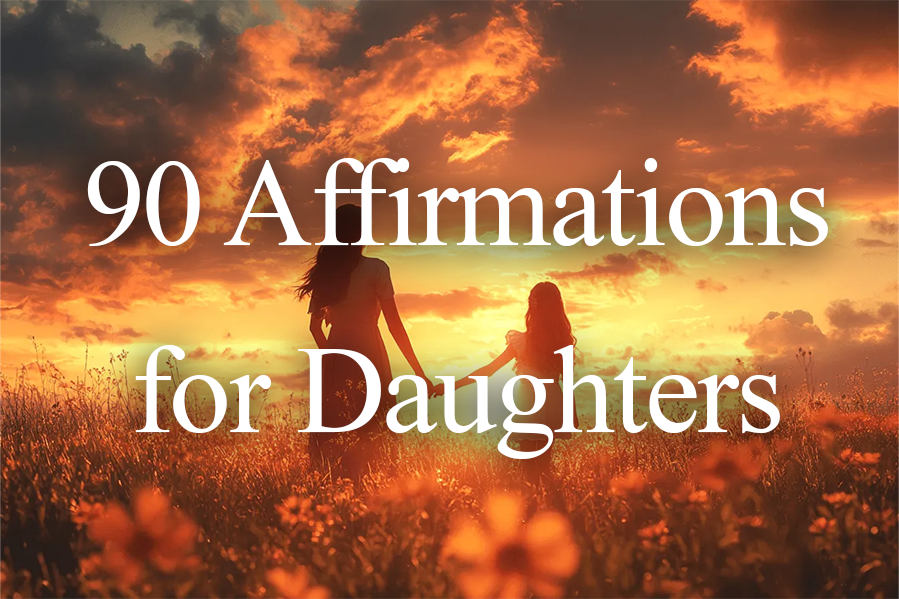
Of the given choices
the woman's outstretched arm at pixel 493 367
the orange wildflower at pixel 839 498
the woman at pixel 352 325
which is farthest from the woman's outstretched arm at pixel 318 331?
the orange wildflower at pixel 839 498

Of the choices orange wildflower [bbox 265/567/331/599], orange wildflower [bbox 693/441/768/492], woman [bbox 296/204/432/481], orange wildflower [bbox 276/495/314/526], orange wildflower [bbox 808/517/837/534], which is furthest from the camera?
woman [bbox 296/204/432/481]

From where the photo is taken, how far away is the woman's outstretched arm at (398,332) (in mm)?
5980

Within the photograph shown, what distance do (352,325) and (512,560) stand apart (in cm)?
354

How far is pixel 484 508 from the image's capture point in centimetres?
371

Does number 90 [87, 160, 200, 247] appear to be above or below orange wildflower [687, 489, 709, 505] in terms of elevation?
above

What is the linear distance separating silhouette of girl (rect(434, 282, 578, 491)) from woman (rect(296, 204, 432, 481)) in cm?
79

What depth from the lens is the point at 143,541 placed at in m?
3.04

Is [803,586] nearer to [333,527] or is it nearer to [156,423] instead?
[333,527]

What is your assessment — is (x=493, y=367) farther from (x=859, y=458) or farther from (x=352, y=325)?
(x=859, y=458)

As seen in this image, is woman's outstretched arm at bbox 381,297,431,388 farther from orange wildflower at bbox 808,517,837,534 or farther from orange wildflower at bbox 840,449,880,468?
orange wildflower at bbox 808,517,837,534

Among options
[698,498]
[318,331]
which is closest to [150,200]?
[318,331]

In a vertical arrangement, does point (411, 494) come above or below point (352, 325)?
below

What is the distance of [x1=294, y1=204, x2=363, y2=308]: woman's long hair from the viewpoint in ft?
19.6

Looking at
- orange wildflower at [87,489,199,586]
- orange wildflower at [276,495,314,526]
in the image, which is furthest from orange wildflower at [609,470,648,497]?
orange wildflower at [87,489,199,586]
